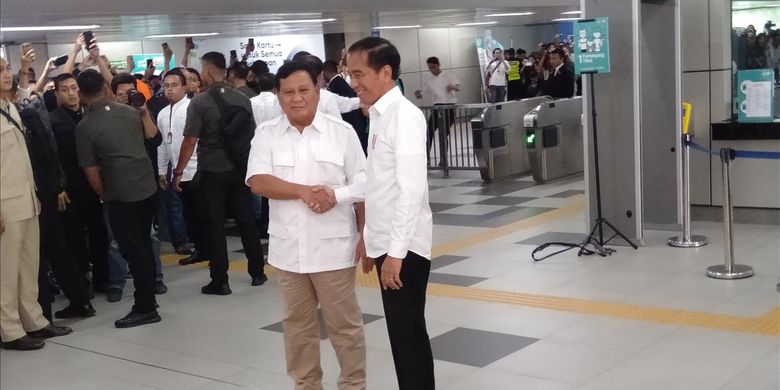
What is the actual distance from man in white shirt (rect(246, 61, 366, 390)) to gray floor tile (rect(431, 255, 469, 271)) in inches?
129

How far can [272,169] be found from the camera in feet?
13.0

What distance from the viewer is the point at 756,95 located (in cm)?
793

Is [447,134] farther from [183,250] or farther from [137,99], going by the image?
[137,99]

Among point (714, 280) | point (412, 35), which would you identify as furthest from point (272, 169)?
point (412, 35)

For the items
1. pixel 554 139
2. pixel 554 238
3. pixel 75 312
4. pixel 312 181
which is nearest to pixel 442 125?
pixel 554 139

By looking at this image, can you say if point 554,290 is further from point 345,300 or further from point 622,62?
point 345,300

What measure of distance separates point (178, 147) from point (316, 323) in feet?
15.0

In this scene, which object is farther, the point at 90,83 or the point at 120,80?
the point at 120,80

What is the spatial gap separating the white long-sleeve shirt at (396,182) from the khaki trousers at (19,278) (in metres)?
1.29

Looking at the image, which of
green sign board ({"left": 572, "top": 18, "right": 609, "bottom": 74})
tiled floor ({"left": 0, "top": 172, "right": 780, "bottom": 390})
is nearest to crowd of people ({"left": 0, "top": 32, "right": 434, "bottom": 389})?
tiled floor ({"left": 0, "top": 172, "right": 780, "bottom": 390})

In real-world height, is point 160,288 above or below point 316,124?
below

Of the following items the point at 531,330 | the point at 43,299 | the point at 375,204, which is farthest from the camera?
the point at 43,299

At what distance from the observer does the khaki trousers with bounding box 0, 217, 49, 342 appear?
118 inches

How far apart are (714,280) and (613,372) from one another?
6.77 ft
